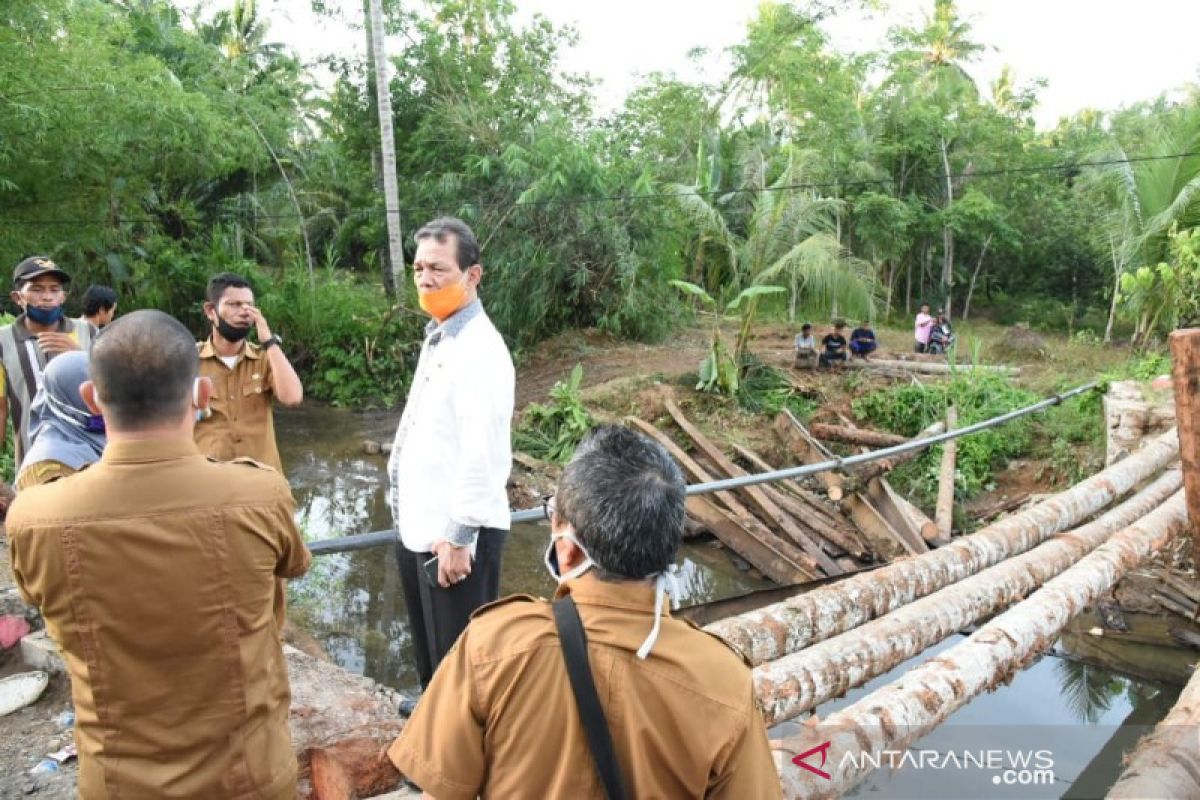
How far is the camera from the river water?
4031mm

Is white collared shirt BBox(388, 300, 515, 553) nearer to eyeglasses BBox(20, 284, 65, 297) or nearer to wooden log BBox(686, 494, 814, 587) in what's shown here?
eyeglasses BBox(20, 284, 65, 297)

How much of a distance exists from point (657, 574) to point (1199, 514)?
15.8 ft

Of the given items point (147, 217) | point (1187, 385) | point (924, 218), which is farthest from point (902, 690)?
point (924, 218)

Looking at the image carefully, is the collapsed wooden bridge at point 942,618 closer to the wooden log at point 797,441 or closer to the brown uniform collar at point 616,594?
the brown uniform collar at point 616,594

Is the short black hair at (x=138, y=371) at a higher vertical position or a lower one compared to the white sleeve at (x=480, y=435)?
higher

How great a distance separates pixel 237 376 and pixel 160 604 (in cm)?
189

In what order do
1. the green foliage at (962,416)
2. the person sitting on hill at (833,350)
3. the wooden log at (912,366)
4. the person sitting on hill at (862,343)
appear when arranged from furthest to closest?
the person sitting on hill at (862,343) < the person sitting on hill at (833,350) < the wooden log at (912,366) < the green foliage at (962,416)

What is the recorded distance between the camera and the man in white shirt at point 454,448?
7.76 feet

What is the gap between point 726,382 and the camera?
12117mm

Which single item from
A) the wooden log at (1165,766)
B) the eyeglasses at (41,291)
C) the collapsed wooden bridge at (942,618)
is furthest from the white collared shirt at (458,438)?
the wooden log at (1165,766)

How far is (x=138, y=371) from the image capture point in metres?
1.54

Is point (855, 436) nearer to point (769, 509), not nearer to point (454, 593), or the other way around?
point (769, 509)

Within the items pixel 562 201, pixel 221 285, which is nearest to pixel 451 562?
pixel 221 285

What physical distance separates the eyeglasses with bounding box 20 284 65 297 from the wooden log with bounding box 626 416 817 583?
608 centimetres
